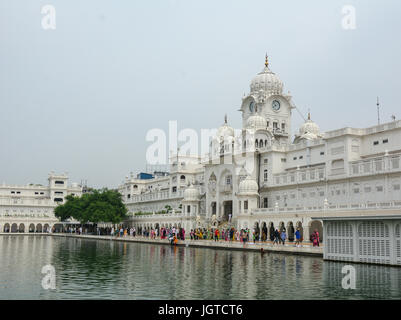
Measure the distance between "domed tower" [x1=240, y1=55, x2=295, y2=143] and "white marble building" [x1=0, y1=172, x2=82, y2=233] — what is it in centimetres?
5610

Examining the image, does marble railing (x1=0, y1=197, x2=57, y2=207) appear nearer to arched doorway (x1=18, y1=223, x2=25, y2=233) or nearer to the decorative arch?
arched doorway (x1=18, y1=223, x2=25, y2=233)

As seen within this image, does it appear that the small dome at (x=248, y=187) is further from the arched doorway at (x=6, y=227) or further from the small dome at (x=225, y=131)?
the arched doorway at (x=6, y=227)

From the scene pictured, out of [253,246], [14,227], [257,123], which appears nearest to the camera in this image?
[253,246]

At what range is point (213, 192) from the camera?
216 feet

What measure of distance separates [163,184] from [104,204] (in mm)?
20673

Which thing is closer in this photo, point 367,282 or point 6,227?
point 367,282

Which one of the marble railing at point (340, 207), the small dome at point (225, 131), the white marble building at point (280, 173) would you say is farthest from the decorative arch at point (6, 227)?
the marble railing at point (340, 207)

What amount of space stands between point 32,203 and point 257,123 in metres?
74.8

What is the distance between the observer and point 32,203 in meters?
117

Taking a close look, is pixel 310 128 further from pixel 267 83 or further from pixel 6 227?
pixel 6 227

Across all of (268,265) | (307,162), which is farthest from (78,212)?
(268,265)

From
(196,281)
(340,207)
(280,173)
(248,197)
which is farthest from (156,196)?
(196,281)
